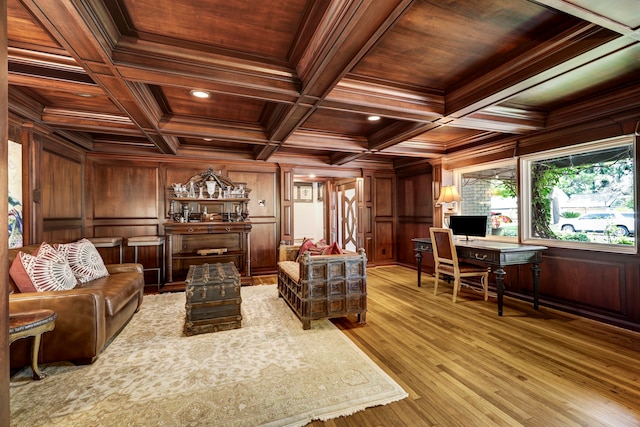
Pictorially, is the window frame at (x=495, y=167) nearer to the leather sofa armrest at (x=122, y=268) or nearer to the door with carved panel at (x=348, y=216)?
the door with carved panel at (x=348, y=216)

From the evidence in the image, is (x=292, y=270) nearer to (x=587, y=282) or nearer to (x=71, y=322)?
(x=71, y=322)

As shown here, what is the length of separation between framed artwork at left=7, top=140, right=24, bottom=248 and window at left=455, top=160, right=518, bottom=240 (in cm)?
624

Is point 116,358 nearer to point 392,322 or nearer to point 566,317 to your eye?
point 392,322

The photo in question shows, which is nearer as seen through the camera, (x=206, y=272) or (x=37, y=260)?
(x=37, y=260)

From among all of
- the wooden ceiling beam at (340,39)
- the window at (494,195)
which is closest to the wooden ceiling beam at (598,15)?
the wooden ceiling beam at (340,39)

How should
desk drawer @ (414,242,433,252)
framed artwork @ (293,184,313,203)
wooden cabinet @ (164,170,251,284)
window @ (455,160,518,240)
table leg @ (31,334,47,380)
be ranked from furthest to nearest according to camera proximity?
framed artwork @ (293,184,313,203), wooden cabinet @ (164,170,251,284), desk drawer @ (414,242,433,252), window @ (455,160,518,240), table leg @ (31,334,47,380)

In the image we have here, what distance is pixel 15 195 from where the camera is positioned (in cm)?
294

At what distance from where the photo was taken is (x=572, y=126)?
345 centimetres

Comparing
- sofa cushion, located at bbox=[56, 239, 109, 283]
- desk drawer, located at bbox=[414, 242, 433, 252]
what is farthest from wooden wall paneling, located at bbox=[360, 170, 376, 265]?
sofa cushion, located at bbox=[56, 239, 109, 283]

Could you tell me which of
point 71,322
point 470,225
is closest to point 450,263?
point 470,225

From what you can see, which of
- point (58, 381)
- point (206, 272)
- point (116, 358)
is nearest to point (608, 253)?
point (206, 272)

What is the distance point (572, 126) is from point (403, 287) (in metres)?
3.13

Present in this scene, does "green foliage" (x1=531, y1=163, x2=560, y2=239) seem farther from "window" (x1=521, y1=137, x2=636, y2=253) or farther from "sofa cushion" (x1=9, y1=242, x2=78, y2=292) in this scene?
"sofa cushion" (x1=9, y1=242, x2=78, y2=292)

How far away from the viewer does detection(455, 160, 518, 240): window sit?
4.38 m
